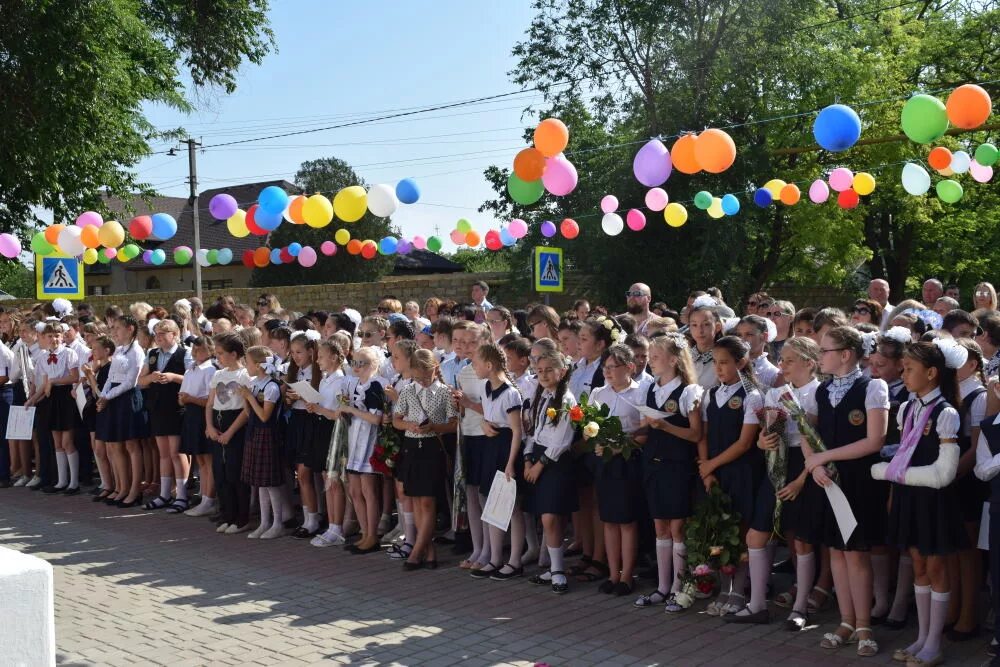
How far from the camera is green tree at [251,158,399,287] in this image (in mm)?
40656

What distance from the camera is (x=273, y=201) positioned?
12.7 meters

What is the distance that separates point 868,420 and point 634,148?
23.1 meters

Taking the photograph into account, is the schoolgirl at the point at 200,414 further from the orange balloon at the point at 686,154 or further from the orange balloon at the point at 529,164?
the orange balloon at the point at 686,154

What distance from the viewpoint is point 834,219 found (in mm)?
26609

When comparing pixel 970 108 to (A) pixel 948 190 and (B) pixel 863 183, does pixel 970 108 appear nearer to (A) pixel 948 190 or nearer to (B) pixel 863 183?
(B) pixel 863 183

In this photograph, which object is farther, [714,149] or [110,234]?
[110,234]

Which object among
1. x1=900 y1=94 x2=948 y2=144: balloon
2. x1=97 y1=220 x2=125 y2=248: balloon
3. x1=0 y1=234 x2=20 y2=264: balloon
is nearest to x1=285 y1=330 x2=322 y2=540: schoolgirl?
x1=900 y1=94 x2=948 y2=144: balloon

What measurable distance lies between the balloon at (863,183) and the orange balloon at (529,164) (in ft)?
20.6

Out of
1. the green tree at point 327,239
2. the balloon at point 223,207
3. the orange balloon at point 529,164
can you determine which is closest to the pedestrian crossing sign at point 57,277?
the balloon at point 223,207

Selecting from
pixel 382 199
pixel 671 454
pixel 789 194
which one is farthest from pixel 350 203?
pixel 789 194

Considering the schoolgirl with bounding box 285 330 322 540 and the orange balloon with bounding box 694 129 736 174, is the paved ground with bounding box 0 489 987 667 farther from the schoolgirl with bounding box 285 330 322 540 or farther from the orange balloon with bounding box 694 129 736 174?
the orange balloon with bounding box 694 129 736 174

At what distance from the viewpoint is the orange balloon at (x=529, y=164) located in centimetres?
1016

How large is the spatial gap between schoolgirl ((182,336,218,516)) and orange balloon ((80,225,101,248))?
5.75 metres

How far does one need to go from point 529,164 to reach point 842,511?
18.6 feet
